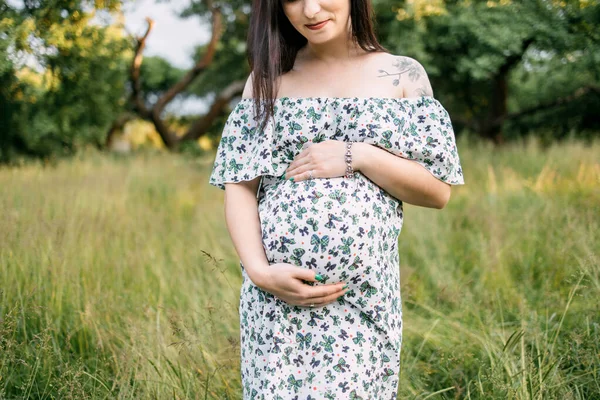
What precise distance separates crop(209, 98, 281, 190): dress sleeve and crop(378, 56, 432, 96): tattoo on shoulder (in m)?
0.42

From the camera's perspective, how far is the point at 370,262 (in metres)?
1.56

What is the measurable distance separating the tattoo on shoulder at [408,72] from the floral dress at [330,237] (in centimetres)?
3

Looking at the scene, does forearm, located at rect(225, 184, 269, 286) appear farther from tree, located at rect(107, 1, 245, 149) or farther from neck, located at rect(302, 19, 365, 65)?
tree, located at rect(107, 1, 245, 149)

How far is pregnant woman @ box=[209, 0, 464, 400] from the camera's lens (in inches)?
60.0

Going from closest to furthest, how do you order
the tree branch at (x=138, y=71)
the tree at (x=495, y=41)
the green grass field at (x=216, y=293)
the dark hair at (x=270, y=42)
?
the dark hair at (x=270, y=42), the green grass field at (x=216, y=293), the tree at (x=495, y=41), the tree branch at (x=138, y=71)

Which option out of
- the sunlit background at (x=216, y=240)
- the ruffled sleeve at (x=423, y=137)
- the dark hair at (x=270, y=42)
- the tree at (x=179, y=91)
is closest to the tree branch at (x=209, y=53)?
the tree at (x=179, y=91)

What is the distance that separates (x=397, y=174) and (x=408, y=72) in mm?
357

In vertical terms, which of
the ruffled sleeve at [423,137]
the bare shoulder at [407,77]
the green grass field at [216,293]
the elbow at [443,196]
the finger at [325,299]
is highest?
the bare shoulder at [407,77]

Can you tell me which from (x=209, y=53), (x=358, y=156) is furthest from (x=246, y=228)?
(x=209, y=53)

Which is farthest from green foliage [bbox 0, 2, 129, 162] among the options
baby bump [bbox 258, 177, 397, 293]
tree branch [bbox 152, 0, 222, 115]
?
baby bump [bbox 258, 177, 397, 293]

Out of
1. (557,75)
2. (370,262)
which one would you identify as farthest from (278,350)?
(557,75)

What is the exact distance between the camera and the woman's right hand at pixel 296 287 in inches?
58.8

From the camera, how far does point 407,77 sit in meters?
1.70

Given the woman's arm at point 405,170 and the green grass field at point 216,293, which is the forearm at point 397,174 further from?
the green grass field at point 216,293
